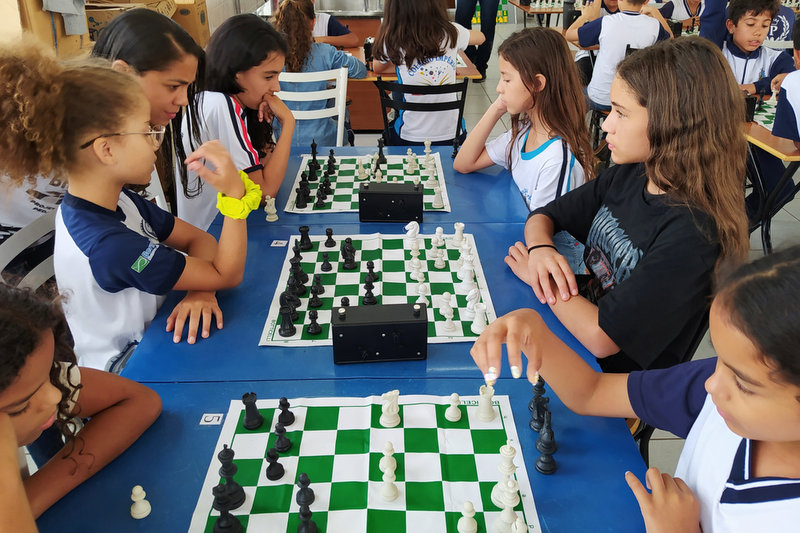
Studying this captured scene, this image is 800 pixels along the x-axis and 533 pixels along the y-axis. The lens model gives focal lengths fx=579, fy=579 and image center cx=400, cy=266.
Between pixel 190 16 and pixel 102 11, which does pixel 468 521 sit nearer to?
pixel 102 11

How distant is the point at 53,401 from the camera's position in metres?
0.93

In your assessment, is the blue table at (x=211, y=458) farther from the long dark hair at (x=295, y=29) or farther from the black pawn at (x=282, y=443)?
the long dark hair at (x=295, y=29)

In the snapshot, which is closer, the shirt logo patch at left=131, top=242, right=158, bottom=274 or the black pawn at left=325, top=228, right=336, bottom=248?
the shirt logo patch at left=131, top=242, right=158, bottom=274

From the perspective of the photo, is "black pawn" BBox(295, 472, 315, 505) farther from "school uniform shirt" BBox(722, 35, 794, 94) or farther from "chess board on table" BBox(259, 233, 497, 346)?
"school uniform shirt" BBox(722, 35, 794, 94)

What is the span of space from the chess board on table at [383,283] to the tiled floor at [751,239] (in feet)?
2.30

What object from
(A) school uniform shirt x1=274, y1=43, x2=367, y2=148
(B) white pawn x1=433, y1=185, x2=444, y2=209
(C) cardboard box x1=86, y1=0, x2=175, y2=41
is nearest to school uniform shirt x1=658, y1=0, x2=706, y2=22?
(A) school uniform shirt x1=274, y1=43, x2=367, y2=148

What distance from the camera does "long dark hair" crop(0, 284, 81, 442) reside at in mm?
861

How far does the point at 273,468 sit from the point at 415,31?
2.94 m

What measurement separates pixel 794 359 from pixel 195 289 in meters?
1.31

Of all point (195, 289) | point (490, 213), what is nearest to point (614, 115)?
point (490, 213)

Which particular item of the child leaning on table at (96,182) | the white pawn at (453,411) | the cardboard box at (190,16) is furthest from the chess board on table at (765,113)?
the cardboard box at (190,16)

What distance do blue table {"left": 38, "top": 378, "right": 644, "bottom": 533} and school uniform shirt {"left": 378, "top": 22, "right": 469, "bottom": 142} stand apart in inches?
88.8

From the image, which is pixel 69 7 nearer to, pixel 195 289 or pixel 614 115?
pixel 195 289

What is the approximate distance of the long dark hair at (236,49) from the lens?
2.17 m
